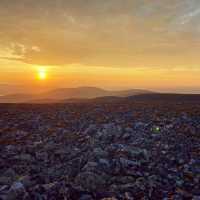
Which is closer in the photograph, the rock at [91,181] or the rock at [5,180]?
the rock at [91,181]

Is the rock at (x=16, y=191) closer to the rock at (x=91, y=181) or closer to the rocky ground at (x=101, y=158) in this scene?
the rocky ground at (x=101, y=158)

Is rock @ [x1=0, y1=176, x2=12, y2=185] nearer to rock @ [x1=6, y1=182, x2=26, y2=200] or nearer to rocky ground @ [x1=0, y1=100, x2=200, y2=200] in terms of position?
rocky ground @ [x1=0, y1=100, x2=200, y2=200]

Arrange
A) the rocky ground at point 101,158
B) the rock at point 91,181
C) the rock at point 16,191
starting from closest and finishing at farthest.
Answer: the rock at point 16,191 → the rocky ground at point 101,158 → the rock at point 91,181

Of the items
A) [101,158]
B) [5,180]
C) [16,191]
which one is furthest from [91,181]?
[5,180]

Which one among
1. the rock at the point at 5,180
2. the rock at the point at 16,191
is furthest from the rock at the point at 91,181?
the rock at the point at 5,180

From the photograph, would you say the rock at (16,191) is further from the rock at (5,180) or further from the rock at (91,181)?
the rock at (91,181)

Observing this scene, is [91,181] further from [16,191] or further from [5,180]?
[5,180]

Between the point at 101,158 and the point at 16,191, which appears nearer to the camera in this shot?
the point at 16,191

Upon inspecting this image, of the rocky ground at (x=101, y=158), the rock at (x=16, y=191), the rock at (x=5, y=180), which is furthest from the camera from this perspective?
the rock at (x=5, y=180)
